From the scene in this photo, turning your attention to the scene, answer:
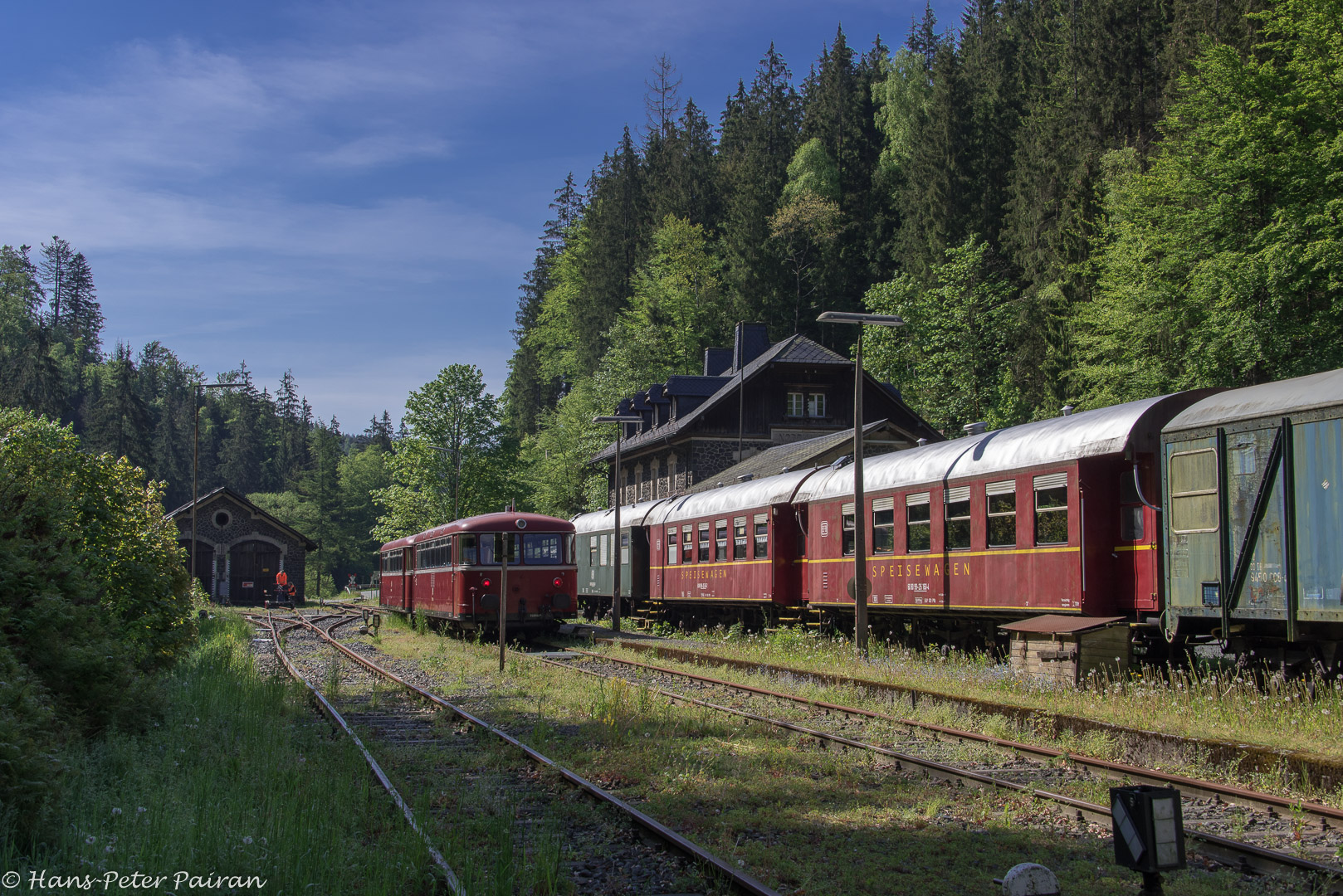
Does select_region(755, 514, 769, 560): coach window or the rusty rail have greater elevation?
select_region(755, 514, 769, 560): coach window

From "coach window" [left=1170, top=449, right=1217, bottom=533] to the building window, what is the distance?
415cm

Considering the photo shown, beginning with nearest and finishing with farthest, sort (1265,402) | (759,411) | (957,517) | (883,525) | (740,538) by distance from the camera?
(1265,402), (957,517), (883,525), (740,538), (759,411)

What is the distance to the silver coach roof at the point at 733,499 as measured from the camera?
22.3 m

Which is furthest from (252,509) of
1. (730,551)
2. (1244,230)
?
(1244,230)

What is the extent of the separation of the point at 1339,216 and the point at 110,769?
2916 cm

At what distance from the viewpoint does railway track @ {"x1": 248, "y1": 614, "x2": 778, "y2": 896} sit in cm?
611

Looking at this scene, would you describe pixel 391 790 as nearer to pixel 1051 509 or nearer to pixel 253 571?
pixel 1051 509

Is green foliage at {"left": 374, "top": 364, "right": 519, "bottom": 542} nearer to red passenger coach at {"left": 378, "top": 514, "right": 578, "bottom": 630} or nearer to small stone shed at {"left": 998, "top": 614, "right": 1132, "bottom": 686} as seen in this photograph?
red passenger coach at {"left": 378, "top": 514, "right": 578, "bottom": 630}

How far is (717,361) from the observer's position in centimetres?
5672

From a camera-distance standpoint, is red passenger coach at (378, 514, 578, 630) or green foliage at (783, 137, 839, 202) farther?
green foliage at (783, 137, 839, 202)

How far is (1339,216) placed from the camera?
27031mm

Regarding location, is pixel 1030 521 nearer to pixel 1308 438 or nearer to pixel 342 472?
pixel 1308 438

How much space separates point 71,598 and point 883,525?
41.3 ft

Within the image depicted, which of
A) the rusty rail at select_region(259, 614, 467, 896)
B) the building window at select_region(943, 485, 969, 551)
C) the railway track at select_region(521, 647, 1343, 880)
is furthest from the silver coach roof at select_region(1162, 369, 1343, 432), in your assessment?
the rusty rail at select_region(259, 614, 467, 896)
